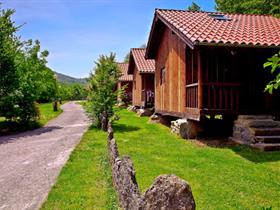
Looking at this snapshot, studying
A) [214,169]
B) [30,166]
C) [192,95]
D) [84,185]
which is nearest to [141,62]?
[192,95]

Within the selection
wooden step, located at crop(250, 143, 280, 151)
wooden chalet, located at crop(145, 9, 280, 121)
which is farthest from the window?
wooden step, located at crop(250, 143, 280, 151)

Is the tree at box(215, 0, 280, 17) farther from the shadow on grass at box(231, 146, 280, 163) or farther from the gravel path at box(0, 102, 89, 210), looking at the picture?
the gravel path at box(0, 102, 89, 210)

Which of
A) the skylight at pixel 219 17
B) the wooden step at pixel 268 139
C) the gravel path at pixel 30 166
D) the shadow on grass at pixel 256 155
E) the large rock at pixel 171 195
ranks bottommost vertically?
the gravel path at pixel 30 166

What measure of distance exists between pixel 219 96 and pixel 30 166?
259 inches

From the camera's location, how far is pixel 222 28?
12883 millimetres

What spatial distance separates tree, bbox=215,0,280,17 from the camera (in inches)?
1038

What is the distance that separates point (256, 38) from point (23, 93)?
39.8ft

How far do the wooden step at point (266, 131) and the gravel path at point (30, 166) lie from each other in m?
5.95

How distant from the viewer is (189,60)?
13.3 metres

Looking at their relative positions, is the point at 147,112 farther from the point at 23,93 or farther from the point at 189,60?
the point at 189,60

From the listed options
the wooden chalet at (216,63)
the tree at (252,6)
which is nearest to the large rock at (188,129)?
the wooden chalet at (216,63)

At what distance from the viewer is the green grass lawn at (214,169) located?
5.96 m

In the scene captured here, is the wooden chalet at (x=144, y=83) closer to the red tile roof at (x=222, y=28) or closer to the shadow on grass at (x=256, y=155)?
the red tile roof at (x=222, y=28)

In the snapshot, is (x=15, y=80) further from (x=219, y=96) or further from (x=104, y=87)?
(x=219, y=96)
